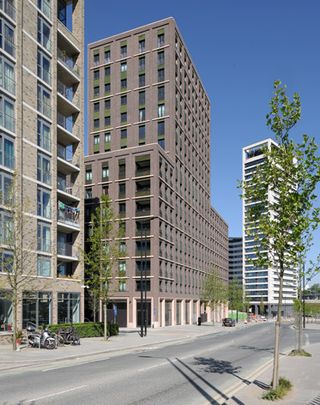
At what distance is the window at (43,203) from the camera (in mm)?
38719

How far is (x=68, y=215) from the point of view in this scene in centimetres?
4378

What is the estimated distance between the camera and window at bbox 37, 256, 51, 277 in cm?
3784

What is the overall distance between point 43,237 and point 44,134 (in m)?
8.15

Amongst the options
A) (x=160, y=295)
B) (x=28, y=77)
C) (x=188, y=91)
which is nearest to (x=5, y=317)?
(x=28, y=77)

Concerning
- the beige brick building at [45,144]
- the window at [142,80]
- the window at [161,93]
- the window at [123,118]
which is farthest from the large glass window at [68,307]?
the window at [142,80]

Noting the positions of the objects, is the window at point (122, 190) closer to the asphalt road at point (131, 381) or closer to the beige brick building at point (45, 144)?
the beige brick building at point (45, 144)

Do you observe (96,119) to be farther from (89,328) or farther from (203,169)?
(89,328)

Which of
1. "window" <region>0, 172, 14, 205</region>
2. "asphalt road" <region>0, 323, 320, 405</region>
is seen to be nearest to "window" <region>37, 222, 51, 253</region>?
"window" <region>0, 172, 14, 205</region>

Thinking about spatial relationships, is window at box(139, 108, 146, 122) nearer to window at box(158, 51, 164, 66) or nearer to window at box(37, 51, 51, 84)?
window at box(158, 51, 164, 66)

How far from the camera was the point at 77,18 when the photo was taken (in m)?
48.3

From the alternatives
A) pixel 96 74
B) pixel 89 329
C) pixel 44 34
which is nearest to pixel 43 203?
pixel 89 329

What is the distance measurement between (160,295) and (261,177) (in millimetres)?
55305

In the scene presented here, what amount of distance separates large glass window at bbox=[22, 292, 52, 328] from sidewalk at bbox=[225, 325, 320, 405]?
20185 millimetres

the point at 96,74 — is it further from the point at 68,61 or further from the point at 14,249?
the point at 14,249
